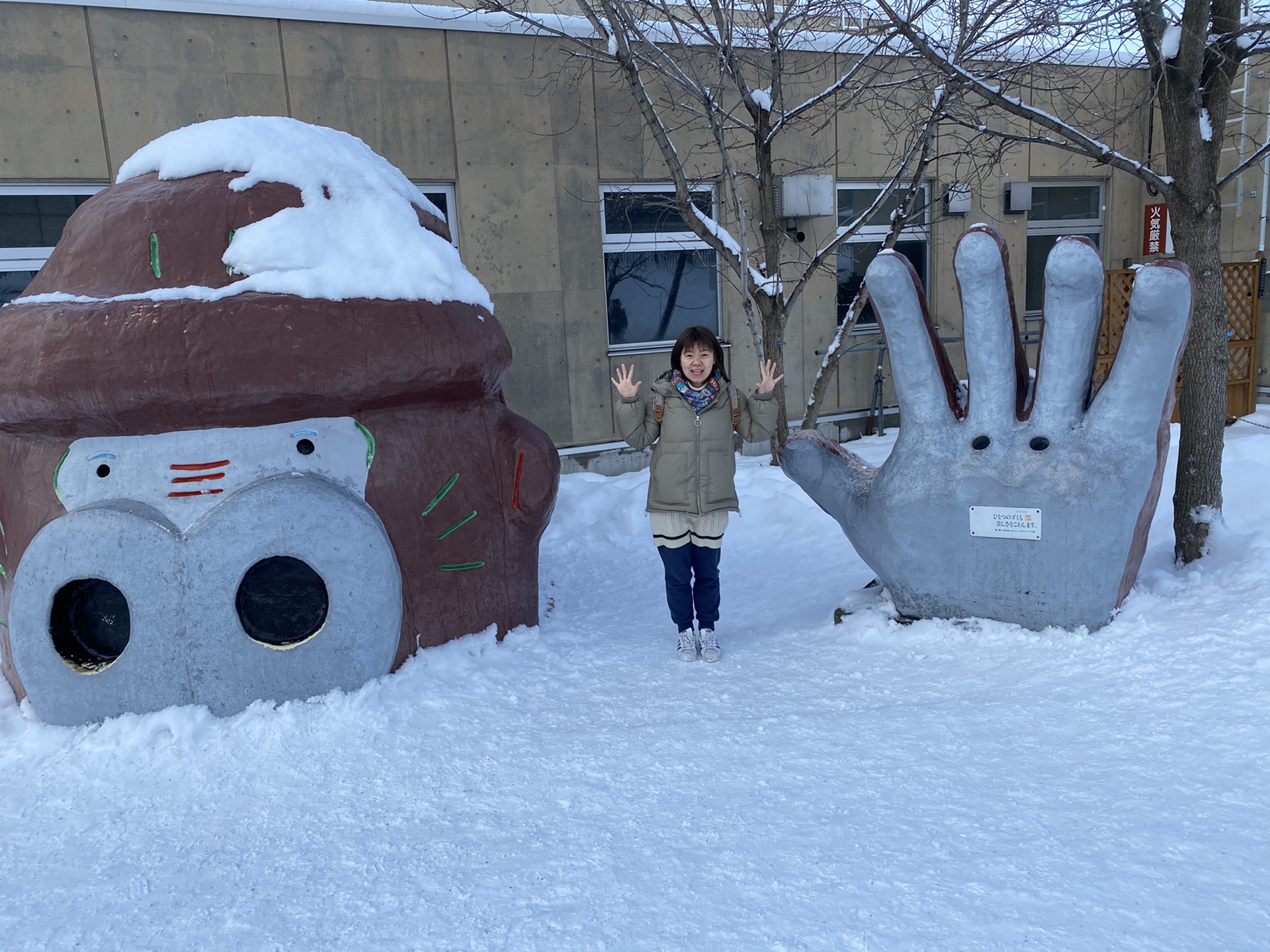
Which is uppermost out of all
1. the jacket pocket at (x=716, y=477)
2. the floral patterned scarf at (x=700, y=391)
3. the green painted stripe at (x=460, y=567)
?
the floral patterned scarf at (x=700, y=391)

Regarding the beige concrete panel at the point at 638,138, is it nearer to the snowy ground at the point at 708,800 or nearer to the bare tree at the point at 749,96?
the bare tree at the point at 749,96

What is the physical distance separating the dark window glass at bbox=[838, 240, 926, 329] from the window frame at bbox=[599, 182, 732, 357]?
4.61ft

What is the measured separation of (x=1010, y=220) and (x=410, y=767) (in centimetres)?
836

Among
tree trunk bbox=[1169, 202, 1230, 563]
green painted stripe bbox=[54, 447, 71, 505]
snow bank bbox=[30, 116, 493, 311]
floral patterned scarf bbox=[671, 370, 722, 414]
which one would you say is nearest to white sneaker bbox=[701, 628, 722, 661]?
floral patterned scarf bbox=[671, 370, 722, 414]

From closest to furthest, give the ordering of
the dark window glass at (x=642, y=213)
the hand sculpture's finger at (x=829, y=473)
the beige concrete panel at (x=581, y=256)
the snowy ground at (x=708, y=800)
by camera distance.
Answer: the snowy ground at (x=708, y=800), the hand sculpture's finger at (x=829, y=473), the beige concrete panel at (x=581, y=256), the dark window glass at (x=642, y=213)

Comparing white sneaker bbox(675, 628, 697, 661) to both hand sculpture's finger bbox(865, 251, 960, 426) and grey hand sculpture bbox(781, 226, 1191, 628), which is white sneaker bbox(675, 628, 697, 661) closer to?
grey hand sculpture bbox(781, 226, 1191, 628)

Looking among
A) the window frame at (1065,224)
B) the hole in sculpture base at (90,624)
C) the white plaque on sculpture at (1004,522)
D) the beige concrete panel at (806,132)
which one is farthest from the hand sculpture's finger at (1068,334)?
the window frame at (1065,224)

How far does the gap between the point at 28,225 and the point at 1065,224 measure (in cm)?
929

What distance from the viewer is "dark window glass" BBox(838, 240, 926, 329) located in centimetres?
852

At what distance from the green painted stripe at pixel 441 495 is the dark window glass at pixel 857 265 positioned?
237 inches

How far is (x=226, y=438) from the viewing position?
2.86 meters

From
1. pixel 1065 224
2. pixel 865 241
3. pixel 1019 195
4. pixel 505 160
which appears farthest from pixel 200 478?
pixel 1065 224

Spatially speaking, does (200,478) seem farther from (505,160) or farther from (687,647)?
(505,160)

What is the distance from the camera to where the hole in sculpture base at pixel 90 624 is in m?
2.83
